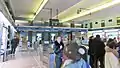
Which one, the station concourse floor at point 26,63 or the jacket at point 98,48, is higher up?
the jacket at point 98,48

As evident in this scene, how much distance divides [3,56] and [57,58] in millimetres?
5909

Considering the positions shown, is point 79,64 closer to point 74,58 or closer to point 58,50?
point 74,58

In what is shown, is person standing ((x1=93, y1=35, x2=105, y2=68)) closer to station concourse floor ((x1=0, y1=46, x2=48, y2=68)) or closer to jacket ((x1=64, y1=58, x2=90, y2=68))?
station concourse floor ((x1=0, y1=46, x2=48, y2=68))

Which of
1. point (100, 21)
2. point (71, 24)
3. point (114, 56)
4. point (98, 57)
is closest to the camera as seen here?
point (114, 56)

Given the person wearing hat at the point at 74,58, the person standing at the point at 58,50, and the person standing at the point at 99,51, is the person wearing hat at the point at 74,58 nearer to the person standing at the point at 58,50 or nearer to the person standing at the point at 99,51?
the person standing at the point at 58,50

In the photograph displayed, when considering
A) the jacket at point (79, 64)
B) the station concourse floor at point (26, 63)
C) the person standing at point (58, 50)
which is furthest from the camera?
the station concourse floor at point (26, 63)

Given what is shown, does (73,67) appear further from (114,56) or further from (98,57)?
(98,57)

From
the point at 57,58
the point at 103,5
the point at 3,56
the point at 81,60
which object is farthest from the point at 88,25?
the point at 81,60

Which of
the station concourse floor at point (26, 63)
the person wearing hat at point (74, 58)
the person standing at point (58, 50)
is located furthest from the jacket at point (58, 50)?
the person wearing hat at point (74, 58)

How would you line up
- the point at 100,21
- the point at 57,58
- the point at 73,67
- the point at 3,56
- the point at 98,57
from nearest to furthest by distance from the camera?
the point at 73,67
the point at 57,58
the point at 98,57
the point at 3,56
the point at 100,21

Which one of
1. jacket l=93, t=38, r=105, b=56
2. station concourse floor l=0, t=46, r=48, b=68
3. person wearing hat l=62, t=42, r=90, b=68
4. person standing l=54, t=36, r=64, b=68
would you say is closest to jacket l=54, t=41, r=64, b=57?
person standing l=54, t=36, r=64, b=68

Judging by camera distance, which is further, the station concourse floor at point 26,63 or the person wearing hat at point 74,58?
the station concourse floor at point 26,63

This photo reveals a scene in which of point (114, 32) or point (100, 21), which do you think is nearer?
point (114, 32)

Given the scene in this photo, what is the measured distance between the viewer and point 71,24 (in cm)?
2155
